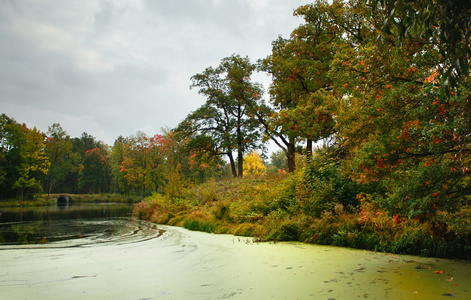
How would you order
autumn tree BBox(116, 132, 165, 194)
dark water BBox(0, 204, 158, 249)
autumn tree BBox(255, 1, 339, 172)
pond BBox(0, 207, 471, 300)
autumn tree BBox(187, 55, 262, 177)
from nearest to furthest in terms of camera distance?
1. pond BBox(0, 207, 471, 300)
2. dark water BBox(0, 204, 158, 249)
3. autumn tree BBox(255, 1, 339, 172)
4. autumn tree BBox(187, 55, 262, 177)
5. autumn tree BBox(116, 132, 165, 194)

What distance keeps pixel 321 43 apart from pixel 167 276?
12876mm

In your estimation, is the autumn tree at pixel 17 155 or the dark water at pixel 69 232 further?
the autumn tree at pixel 17 155

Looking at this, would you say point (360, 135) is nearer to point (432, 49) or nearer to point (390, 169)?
point (390, 169)

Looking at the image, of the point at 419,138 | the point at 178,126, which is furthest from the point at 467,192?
the point at 178,126

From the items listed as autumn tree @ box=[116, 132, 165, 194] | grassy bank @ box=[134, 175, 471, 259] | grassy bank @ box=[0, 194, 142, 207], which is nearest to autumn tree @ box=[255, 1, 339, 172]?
grassy bank @ box=[134, 175, 471, 259]

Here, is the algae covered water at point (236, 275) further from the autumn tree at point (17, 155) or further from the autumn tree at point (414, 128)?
the autumn tree at point (17, 155)

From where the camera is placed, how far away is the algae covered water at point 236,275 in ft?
10.3

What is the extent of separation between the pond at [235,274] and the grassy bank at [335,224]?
0.36 metres

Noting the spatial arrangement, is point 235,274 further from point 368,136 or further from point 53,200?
point 53,200

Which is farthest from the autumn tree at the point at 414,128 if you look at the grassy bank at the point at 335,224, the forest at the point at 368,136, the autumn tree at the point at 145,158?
the autumn tree at the point at 145,158

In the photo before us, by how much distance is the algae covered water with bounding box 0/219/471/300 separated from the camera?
314 centimetres

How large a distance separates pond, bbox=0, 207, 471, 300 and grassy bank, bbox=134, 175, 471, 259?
0.36 meters

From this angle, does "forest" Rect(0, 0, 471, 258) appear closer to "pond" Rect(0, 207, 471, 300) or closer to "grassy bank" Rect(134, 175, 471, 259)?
"grassy bank" Rect(134, 175, 471, 259)

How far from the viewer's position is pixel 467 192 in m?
3.53
